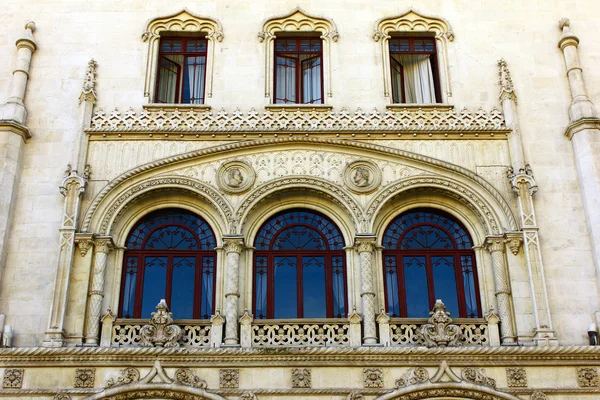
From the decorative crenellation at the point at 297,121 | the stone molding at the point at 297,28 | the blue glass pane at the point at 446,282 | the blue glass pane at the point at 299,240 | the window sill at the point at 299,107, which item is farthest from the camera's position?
the stone molding at the point at 297,28

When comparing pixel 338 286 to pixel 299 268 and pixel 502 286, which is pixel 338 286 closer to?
pixel 299 268

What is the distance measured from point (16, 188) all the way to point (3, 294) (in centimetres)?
241

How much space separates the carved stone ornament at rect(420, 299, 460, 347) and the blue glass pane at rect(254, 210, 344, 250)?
2591 mm

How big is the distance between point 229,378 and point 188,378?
2.55 feet

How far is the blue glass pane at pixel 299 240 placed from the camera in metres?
16.2

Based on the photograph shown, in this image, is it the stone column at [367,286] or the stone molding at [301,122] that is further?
the stone molding at [301,122]

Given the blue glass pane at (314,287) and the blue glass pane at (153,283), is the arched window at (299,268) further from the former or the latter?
the blue glass pane at (153,283)

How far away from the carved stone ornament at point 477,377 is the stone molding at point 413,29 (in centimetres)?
726

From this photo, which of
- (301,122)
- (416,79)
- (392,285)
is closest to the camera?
(392,285)

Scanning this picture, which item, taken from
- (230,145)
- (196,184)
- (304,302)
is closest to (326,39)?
(230,145)

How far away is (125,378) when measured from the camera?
14.1 metres

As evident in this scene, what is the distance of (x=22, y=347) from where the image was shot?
1429 cm

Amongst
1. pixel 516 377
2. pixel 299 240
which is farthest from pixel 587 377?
pixel 299 240

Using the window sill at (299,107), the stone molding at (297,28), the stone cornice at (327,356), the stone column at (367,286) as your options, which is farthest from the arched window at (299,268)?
the stone molding at (297,28)
